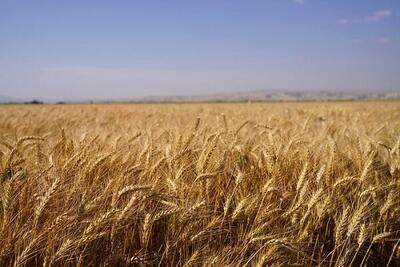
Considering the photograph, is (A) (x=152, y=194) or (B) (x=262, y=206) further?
(B) (x=262, y=206)

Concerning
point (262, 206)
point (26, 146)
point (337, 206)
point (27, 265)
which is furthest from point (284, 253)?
point (26, 146)

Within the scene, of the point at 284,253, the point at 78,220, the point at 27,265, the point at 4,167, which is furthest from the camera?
Result: the point at 4,167

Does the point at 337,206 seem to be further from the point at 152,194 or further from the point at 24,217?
the point at 24,217

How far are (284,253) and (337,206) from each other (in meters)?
0.67

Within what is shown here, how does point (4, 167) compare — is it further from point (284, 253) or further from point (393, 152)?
point (393, 152)

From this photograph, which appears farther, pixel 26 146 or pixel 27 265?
pixel 26 146

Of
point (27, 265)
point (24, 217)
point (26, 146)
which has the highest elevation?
point (26, 146)

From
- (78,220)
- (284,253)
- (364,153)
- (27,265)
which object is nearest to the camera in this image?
(27,265)

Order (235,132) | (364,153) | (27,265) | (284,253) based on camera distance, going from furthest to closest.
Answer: (235,132) → (364,153) → (284,253) → (27,265)

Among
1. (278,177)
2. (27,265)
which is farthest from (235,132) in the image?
(27,265)

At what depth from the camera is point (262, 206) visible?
2.31 metres

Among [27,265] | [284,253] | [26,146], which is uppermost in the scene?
[26,146]

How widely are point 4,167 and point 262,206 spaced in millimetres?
1595

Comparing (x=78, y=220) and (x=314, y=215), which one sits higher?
(x=78, y=220)
